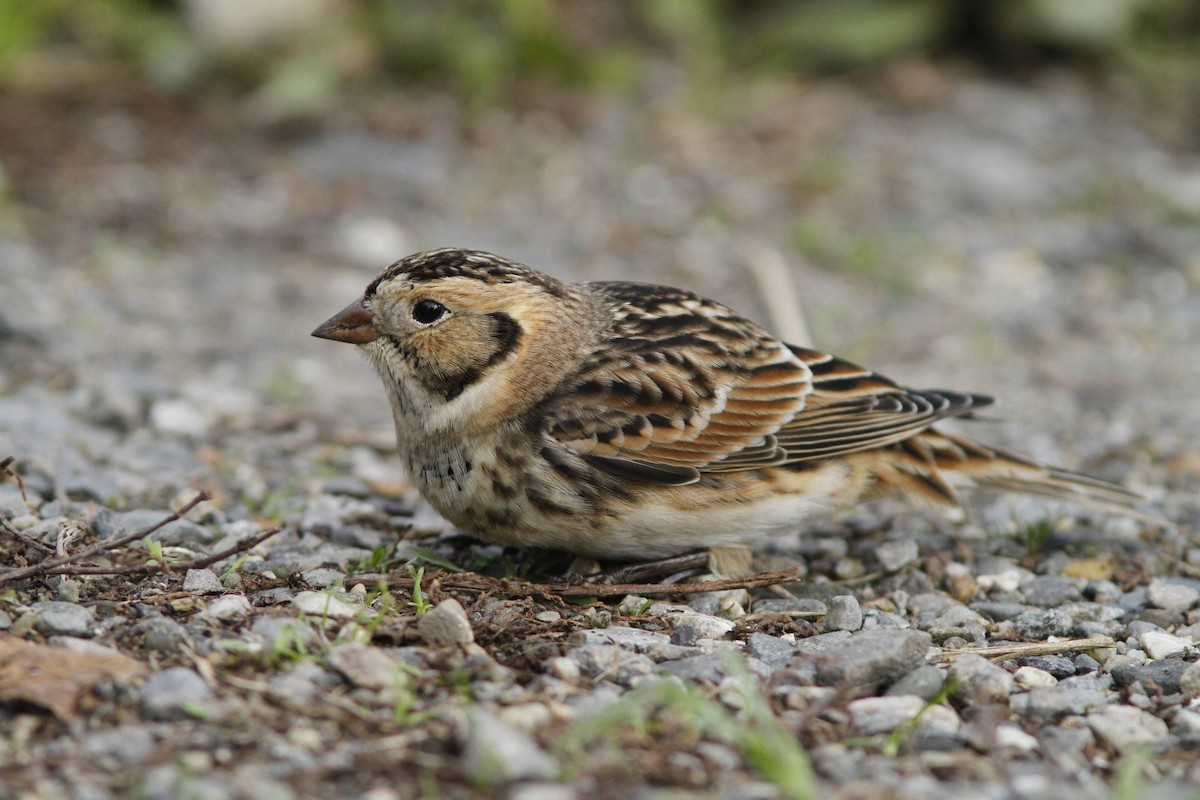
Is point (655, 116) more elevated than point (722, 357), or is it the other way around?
point (655, 116)

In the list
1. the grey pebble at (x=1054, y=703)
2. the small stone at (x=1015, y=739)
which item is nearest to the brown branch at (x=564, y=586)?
the grey pebble at (x=1054, y=703)

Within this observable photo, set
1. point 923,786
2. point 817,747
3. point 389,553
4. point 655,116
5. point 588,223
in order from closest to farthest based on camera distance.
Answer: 1. point 923,786
2. point 817,747
3. point 389,553
4. point 588,223
5. point 655,116

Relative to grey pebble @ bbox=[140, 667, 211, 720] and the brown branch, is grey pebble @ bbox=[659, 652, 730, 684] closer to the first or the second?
the brown branch

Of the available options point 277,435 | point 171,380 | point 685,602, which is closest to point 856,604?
point 685,602

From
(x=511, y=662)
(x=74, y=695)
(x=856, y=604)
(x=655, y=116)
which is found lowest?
(x=856, y=604)

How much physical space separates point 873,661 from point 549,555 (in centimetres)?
168

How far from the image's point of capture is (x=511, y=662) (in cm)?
387

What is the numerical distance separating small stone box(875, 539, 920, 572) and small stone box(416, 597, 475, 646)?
203 centimetres

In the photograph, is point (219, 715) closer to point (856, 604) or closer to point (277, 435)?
point (856, 604)

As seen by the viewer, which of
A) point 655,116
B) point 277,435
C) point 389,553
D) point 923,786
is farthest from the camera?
point 655,116

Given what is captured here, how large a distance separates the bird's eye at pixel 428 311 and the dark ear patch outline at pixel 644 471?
726 mm

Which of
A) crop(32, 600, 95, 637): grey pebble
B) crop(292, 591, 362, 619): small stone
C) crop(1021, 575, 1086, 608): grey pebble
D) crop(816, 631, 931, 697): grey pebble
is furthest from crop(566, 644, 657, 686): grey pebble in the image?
crop(1021, 575, 1086, 608): grey pebble

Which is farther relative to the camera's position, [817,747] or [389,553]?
[389,553]

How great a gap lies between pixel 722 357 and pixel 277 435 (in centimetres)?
241
